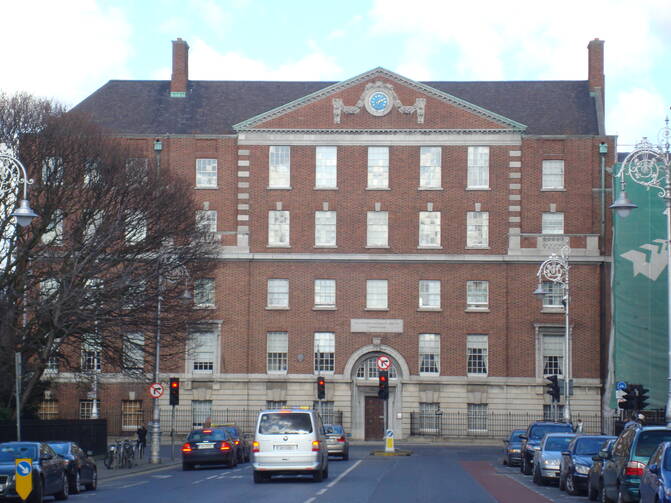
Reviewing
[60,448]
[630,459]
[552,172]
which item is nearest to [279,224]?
[552,172]

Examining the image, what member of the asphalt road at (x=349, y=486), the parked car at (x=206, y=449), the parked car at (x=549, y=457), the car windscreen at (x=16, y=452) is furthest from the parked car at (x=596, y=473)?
the parked car at (x=206, y=449)

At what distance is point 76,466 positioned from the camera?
32094mm

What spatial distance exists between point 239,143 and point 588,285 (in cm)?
2135

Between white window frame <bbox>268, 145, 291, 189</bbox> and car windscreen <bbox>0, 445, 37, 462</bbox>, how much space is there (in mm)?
41689

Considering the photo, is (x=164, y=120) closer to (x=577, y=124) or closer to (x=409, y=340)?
(x=409, y=340)

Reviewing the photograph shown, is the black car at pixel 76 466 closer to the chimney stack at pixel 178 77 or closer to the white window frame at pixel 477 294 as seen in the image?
the white window frame at pixel 477 294

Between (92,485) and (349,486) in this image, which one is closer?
(349,486)

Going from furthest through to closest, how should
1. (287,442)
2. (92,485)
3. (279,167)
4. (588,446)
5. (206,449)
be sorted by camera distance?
(279,167) → (206,449) → (92,485) → (287,442) → (588,446)

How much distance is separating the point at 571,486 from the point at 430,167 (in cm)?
3914

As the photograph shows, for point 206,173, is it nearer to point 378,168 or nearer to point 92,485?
point 378,168

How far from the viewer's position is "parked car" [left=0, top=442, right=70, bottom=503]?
26312mm

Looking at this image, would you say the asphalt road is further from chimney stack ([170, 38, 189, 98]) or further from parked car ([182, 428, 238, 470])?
chimney stack ([170, 38, 189, 98])

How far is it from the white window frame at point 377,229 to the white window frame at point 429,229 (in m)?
1.94

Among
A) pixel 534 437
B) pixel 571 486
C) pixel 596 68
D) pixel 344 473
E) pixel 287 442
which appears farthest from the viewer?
pixel 596 68
